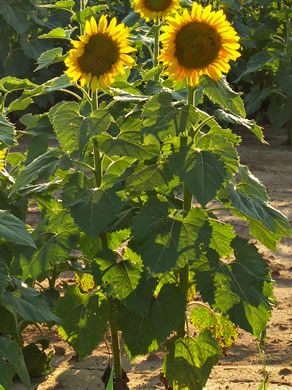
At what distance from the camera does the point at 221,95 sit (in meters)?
2.50

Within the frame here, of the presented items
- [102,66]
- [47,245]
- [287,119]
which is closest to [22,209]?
[47,245]

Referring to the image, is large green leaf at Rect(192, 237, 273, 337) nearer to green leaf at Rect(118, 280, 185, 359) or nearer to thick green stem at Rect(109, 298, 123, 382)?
green leaf at Rect(118, 280, 185, 359)

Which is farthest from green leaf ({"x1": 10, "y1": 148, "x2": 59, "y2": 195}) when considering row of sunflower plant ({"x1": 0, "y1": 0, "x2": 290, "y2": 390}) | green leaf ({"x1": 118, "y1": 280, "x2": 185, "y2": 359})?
green leaf ({"x1": 118, "y1": 280, "x2": 185, "y2": 359})

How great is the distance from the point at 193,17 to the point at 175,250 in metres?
0.71

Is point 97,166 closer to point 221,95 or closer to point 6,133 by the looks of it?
point 6,133

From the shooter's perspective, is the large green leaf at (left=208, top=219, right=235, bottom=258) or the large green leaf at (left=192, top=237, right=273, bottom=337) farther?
the large green leaf at (left=208, top=219, right=235, bottom=258)

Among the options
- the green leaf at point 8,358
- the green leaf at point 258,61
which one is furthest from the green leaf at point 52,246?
the green leaf at point 258,61

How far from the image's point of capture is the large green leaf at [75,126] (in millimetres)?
2520

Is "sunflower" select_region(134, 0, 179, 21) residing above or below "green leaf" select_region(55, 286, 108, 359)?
above

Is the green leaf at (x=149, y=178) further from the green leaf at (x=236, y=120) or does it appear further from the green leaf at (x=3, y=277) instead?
the green leaf at (x=3, y=277)

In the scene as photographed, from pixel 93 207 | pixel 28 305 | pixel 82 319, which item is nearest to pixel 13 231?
pixel 93 207

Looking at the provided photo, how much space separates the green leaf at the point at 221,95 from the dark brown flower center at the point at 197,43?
0.26 feet

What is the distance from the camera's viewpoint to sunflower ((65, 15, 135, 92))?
8.29 ft

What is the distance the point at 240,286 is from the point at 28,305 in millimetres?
725
